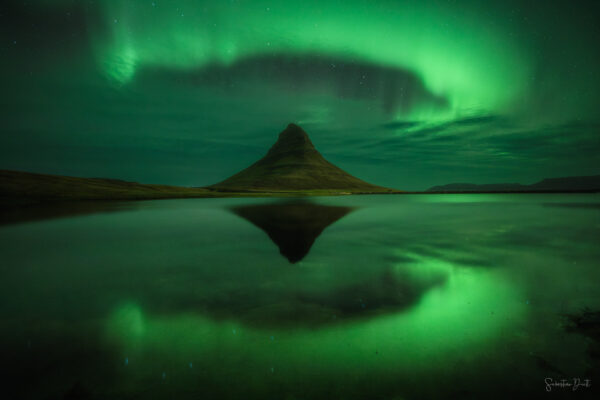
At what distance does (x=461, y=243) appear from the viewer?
1938 cm

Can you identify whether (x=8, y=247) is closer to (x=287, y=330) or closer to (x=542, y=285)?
(x=287, y=330)

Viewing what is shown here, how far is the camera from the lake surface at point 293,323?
4984mm

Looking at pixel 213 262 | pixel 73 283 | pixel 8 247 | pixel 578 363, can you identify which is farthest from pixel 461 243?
pixel 8 247

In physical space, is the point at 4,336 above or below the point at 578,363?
below

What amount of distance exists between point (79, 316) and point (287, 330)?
6733 mm

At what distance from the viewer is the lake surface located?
4.98 metres

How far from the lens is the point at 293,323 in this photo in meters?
7.42
